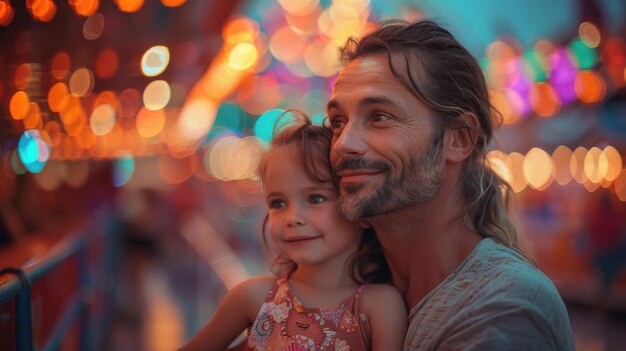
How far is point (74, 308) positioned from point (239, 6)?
10395 mm

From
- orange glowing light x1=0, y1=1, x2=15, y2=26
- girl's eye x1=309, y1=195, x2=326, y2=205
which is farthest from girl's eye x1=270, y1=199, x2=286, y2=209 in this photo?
orange glowing light x1=0, y1=1, x2=15, y2=26

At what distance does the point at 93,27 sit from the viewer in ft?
29.0

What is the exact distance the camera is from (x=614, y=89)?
12328 millimetres

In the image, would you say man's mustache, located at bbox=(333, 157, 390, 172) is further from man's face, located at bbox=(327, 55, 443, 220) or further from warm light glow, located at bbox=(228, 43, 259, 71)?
warm light glow, located at bbox=(228, 43, 259, 71)

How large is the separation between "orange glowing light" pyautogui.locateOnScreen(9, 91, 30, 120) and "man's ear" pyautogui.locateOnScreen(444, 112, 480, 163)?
17.5 feet

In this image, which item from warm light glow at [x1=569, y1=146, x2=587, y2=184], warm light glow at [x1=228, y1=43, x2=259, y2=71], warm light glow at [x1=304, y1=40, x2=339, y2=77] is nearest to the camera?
warm light glow at [x1=304, y1=40, x2=339, y2=77]

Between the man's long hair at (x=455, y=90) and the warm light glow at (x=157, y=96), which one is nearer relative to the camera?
the man's long hair at (x=455, y=90)

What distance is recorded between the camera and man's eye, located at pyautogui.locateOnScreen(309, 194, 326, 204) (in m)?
2.68

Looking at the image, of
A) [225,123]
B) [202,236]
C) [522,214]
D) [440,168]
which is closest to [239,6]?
[202,236]

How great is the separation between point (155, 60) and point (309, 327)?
1366 cm

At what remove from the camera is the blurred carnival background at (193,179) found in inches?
234

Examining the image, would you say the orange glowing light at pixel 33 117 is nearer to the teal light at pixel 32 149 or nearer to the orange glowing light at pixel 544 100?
the teal light at pixel 32 149

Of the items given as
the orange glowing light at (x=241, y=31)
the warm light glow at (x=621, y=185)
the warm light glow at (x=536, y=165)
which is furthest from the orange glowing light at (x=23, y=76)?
the warm light glow at (x=536, y=165)

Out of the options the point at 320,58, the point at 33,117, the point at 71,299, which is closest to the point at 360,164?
the point at 71,299
